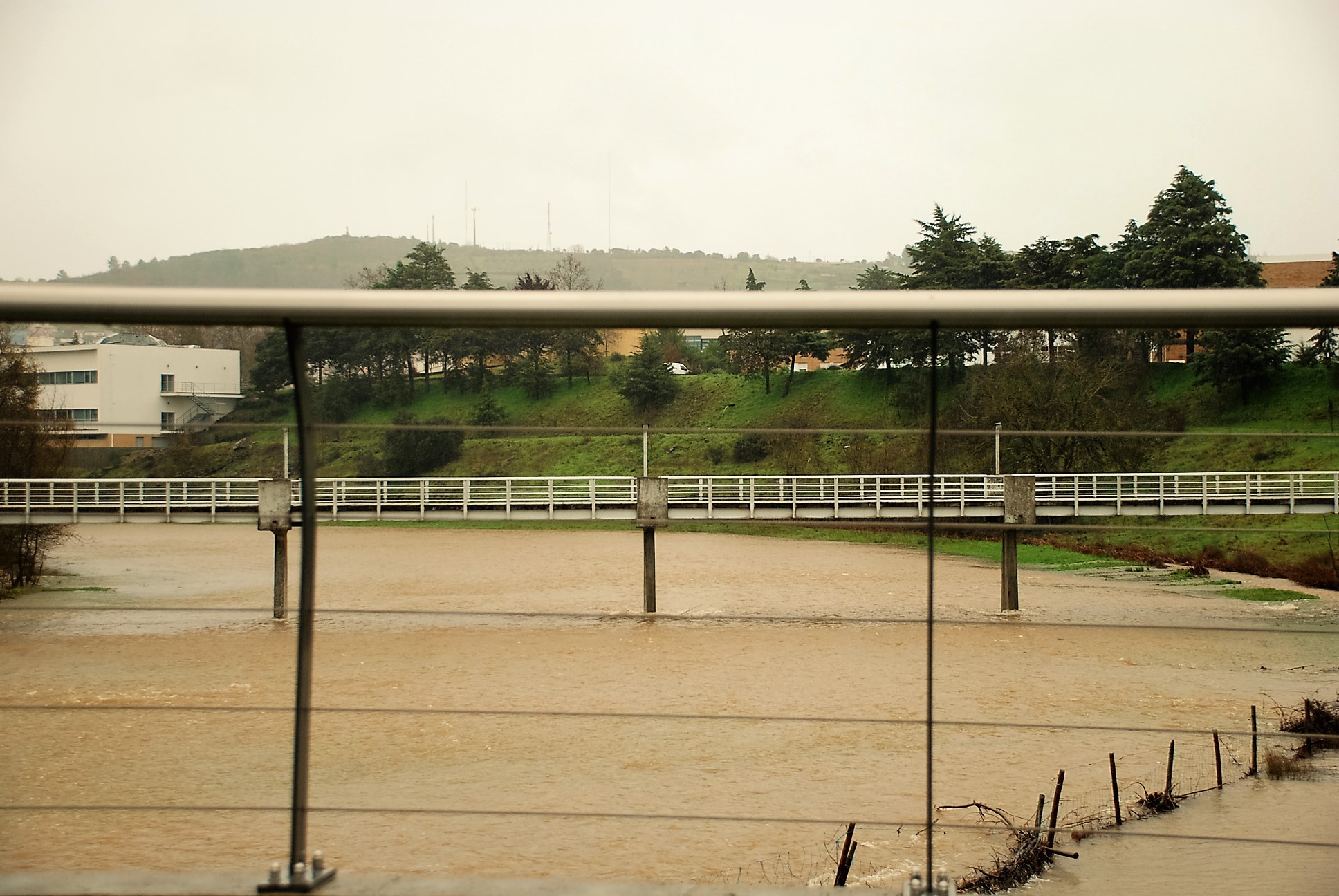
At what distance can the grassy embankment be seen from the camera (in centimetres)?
128

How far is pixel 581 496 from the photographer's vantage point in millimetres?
2873

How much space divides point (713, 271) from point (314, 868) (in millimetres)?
71531

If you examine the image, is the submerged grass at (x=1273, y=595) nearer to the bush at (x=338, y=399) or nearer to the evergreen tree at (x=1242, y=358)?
the evergreen tree at (x=1242, y=358)

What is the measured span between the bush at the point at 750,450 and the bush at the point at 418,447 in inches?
17.9

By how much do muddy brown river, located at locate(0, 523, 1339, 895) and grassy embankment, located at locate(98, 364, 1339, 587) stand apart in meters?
0.21

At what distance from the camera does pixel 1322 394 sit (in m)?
1.26

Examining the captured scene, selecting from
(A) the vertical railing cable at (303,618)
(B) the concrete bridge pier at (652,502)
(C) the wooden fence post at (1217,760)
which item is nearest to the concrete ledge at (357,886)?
(A) the vertical railing cable at (303,618)

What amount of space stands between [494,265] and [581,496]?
7040cm

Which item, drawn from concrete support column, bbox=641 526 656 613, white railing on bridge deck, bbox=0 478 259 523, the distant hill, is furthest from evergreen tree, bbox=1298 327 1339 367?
the distant hill

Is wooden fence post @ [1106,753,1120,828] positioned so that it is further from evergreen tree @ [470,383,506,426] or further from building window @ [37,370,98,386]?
building window @ [37,370,98,386]

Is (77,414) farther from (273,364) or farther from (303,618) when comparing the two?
(303,618)

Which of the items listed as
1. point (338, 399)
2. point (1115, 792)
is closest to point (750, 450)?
point (338, 399)

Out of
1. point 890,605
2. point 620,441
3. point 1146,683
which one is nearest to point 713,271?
point 890,605

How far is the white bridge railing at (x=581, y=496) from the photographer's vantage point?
5.24ft
